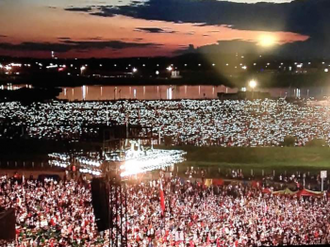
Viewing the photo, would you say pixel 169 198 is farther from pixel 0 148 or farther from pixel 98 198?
pixel 0 148

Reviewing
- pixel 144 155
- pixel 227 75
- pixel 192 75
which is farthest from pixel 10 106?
pixel 144 155

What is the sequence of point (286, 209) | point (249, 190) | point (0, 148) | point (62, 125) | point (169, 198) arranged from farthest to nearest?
point (62, 125), point (0, 148), point (249, 190), point (169, 198), point (286, 209)

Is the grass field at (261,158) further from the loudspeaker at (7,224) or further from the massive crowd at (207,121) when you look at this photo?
the loudspeaker at (7,224)

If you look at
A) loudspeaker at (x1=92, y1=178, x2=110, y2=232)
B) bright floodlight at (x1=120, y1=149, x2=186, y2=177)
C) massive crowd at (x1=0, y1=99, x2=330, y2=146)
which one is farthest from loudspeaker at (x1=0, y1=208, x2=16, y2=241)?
massive crowd at (x1=0, y1=99, x2=330, y2=146)

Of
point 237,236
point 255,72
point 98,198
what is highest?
point 255,72

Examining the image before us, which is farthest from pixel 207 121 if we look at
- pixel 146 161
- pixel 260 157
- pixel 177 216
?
pixel 146 161

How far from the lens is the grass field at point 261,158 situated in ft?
59.7

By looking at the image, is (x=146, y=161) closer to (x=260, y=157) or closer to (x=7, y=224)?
(x=7, y=224)

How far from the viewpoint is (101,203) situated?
7.22m

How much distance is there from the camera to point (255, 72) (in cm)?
Answer: 7138

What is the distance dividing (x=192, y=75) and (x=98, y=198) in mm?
58418

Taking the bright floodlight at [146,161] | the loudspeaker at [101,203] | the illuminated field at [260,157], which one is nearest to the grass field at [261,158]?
the illuminated field at [260,157]

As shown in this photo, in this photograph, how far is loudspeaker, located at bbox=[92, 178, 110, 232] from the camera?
23.5 ft

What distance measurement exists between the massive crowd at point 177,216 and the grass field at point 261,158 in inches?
142
